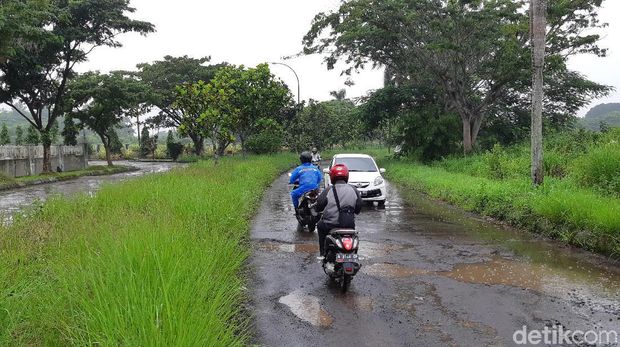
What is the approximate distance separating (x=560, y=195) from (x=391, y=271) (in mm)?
5136

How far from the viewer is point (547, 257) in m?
7.95

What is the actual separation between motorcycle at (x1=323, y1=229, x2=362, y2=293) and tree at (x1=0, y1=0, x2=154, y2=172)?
26.1m

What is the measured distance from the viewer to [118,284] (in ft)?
12.8

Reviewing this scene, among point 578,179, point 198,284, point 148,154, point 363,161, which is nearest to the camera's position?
point 198,284

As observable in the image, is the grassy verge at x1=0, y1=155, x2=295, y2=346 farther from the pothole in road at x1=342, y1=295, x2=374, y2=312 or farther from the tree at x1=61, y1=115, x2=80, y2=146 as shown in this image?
the tree at x1=61, y1=115, x2=80, y2=146

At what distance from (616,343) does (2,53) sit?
22.9m

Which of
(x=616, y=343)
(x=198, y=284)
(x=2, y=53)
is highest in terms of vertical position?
(x=2, y=53)

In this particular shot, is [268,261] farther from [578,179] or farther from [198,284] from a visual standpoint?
[578,179]

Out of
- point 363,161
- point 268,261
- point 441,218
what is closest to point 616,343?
point 268,261

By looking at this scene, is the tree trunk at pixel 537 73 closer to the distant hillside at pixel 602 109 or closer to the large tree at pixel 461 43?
the large tree at pixel 461 43

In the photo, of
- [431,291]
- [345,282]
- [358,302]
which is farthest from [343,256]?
[431,291]

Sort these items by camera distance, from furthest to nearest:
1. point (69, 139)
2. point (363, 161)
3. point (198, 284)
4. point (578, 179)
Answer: point (69, 139)
point (363, 161)
point (578, 179)
point (198, 284)

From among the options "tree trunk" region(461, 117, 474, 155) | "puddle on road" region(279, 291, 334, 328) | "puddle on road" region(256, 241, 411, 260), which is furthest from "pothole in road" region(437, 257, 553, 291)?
"tree trunk" region(461, 117, 474, 155)

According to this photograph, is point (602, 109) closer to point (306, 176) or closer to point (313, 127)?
point (313, 127)
